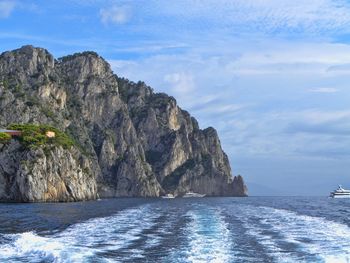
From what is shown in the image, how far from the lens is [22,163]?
412 feet

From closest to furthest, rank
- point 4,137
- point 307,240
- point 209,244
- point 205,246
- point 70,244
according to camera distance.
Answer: point 70,244, point 205,246, point 209,244, point 307,240, point 4,137

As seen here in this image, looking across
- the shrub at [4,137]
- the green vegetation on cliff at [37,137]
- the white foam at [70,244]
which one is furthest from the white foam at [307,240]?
the shrub at [4,137]

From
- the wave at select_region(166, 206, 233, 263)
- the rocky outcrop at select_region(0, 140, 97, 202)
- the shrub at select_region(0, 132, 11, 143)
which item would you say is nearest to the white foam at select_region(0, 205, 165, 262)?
the wave at select_region(166, 206, 233, 263)

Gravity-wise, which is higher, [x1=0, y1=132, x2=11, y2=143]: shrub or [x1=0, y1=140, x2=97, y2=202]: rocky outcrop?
[x1=0, y1=132, x2=11, y2=143]: shrub

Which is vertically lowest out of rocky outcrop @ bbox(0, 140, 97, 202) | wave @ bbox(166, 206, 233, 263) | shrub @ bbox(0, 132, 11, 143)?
wave @ bbox(166, 206, 233, 263)

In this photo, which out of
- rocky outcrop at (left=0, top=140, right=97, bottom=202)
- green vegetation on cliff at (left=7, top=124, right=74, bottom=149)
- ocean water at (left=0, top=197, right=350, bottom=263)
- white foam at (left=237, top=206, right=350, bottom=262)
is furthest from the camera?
green vegetation on cliff at (left=7, top=124, right=74, bottom=149)

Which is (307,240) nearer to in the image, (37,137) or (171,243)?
(171,243)

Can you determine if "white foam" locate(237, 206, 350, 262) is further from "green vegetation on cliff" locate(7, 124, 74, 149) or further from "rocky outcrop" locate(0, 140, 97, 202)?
"green vegetation on cliff" locate(7, 124, 74, 149)

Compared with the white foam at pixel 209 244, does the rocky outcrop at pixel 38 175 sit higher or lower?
higher

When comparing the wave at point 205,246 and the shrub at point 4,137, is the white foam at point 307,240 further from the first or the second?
the shrub at point 4,137

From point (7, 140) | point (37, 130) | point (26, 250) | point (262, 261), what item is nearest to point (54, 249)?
point (26, 250)

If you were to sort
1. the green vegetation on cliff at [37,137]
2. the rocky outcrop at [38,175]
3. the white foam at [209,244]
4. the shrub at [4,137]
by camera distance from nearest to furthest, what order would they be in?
the white foam at [209,244] → the rocky outcrop at [38,175] → the shrub at [4,137] → the green vegetation on cliff at [37,137]

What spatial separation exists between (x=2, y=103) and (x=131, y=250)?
16154 cm

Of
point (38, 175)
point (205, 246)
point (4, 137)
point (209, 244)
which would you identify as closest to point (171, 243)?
point (209, 244)
